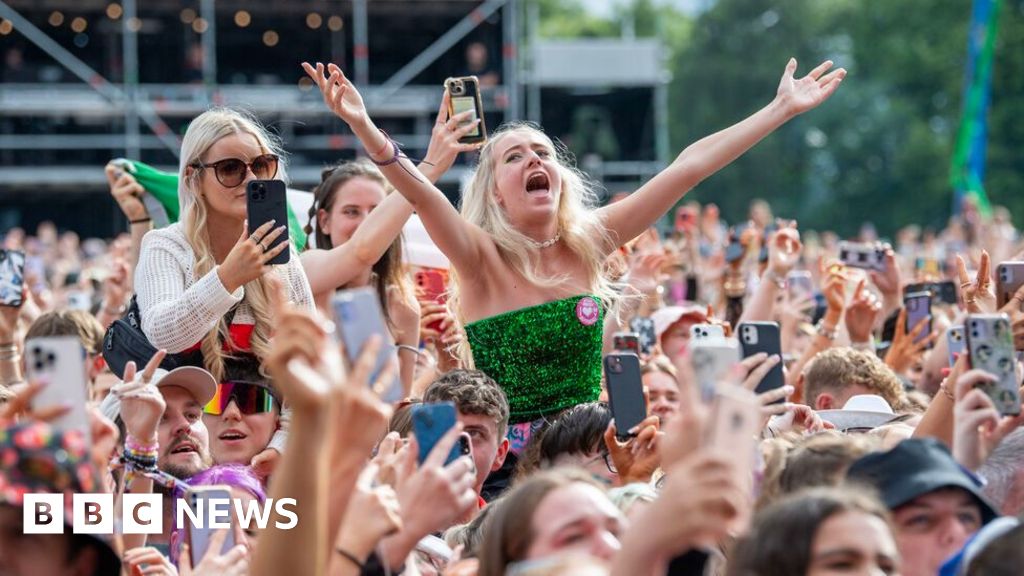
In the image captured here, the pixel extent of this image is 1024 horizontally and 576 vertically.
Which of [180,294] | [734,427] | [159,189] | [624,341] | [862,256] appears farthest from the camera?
[862,256]

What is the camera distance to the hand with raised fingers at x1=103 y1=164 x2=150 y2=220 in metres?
6.35

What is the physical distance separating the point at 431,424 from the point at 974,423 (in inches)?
43.8

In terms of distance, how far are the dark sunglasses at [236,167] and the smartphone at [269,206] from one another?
26cm

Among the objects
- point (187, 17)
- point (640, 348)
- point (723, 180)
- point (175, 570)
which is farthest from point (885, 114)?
point (175, 570)

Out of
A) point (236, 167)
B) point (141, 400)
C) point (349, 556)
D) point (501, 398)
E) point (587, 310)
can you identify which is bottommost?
point (349, 556)

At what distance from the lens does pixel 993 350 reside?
11.6ft

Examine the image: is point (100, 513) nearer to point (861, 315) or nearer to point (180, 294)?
point (180, 294)

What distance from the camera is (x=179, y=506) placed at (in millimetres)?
3830

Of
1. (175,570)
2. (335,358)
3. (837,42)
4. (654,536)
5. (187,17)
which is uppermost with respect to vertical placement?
(837,42)

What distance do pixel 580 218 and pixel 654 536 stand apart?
2.57 metres

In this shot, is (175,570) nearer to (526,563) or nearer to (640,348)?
(526,563)

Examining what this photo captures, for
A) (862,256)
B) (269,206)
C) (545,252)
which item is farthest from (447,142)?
(862,256)

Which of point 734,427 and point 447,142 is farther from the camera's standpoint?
point 447,142

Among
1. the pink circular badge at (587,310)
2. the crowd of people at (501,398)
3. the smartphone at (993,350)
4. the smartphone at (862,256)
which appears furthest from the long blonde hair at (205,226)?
the smartphone at (862,256)
